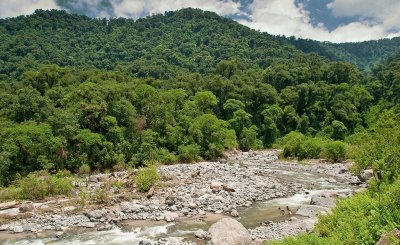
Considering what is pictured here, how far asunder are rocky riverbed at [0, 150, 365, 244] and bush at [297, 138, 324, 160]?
742 inches

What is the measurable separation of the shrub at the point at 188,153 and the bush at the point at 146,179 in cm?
2079

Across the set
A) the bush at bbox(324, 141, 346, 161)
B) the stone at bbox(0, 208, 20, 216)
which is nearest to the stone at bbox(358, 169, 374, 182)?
the bush at bbox(324, 141, 346, 161)

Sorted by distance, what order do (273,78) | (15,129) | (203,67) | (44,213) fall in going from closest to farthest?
1. (44,213)
2. (15,129)
3. (273,78)
4. (203,67)

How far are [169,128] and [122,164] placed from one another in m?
11.1

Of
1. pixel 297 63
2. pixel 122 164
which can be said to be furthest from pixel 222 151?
pixel 297 63

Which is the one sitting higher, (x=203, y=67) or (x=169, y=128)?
(x=203, y=67)

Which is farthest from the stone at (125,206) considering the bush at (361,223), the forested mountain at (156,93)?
the forested mountain at (156,93)

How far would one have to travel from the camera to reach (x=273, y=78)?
322 ft

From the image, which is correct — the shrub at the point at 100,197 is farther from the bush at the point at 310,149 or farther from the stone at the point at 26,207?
the bush at the point at 310,149

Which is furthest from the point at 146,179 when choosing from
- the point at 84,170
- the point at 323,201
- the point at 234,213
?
the point at 84,170

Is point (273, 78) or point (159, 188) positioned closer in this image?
point (159, 188)

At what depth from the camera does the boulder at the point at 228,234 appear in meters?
20.8

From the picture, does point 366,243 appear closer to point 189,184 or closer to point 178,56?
point 189,184

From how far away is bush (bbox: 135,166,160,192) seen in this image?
33.2 metres
